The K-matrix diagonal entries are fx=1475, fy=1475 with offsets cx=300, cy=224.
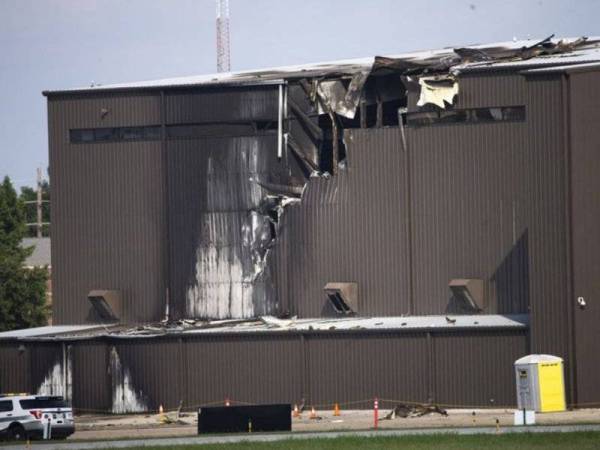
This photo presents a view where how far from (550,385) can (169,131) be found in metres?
23.9

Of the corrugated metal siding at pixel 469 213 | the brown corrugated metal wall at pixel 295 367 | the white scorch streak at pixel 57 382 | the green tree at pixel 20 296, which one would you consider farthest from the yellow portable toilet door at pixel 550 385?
the green tree at pixel 20 296

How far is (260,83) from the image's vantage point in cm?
6831

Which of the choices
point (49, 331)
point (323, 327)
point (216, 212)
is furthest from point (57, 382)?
point (323, 327)

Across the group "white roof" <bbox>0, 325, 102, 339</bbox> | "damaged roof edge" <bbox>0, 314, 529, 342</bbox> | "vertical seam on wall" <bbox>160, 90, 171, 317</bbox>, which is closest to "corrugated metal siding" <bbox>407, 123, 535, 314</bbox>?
"damaged roof edge" <bbox>0, 314, 529, 342</bbox>

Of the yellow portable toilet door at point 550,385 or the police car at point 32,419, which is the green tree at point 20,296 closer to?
the police car at point 32,419

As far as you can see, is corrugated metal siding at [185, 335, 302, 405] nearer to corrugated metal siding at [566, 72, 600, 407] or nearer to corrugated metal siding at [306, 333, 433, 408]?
corrugated metal siding at [306, 333, 433, 408]

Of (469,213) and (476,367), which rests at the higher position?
(469,213)

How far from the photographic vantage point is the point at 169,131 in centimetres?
6981

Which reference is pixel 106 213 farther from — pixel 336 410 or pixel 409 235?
pixel 336 410

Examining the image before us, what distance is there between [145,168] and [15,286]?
35182 millimetres

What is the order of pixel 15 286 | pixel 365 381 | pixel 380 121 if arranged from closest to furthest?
pixel 365 381, pixel 380 121, pixel 15 286

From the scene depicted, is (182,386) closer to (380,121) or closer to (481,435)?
(380,121)

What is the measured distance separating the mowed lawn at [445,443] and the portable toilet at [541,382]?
9.62 metres

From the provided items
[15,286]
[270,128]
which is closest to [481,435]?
[270,128]
